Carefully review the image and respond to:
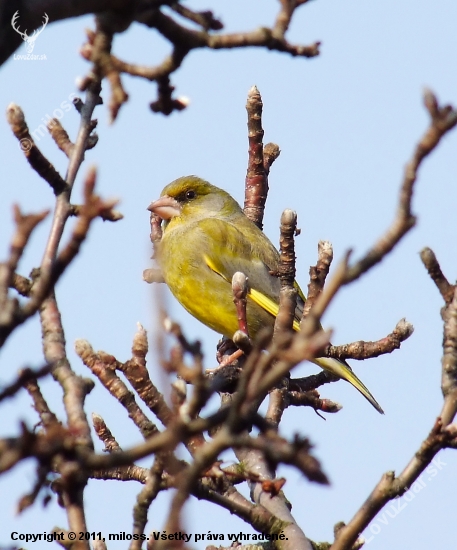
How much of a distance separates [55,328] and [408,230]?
1612 mm

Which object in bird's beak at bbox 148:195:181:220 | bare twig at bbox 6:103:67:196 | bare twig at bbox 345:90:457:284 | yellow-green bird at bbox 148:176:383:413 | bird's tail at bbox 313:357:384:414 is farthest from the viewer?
bird's beak at bbox 148:195:181:220

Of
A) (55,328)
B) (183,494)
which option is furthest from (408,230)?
(55,328)

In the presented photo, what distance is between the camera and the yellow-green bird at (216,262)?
798cm

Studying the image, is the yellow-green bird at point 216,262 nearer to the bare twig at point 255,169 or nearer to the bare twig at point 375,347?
the bare twig at point 255,169

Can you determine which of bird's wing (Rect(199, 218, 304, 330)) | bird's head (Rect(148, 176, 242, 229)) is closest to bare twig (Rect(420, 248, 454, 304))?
bird's wing (Rect(199, 218, 304, 330))

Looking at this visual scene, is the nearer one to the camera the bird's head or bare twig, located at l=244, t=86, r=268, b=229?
bare twig, located at l=244, t=86, r=268, b=229

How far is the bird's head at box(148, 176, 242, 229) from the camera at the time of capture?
9008 millimetres

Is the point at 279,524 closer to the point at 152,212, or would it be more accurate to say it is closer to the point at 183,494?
the point at 183,494

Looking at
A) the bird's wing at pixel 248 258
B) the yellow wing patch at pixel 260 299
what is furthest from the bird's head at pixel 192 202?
the yellow wing patch at pixel 260 299

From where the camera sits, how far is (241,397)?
2.04 metres

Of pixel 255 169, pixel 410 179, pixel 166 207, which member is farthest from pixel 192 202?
pixel 410 179

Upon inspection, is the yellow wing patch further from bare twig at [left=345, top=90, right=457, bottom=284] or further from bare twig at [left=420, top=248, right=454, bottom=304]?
bare twig at [left=345, top=90, right=457, bottom=284]

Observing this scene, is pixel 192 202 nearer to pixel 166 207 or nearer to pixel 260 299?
pixel 166 207

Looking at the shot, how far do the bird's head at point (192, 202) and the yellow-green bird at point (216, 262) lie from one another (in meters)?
0.01
